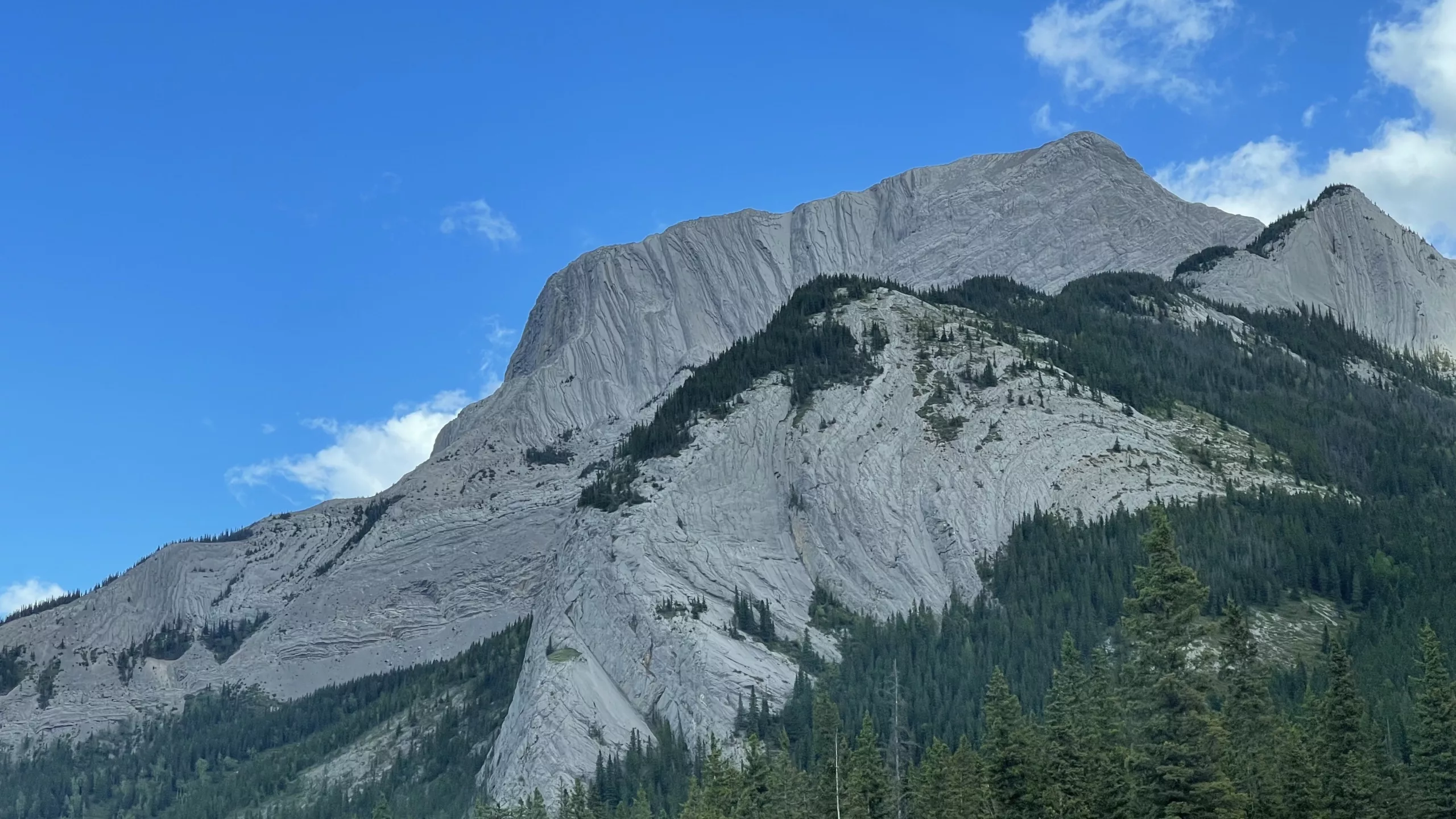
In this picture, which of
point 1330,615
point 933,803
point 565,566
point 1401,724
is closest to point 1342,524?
point 1330,615

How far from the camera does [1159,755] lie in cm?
6272

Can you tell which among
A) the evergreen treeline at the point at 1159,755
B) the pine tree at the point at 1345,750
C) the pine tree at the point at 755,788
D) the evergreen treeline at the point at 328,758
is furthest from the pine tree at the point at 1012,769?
the evergreen treeline at the point at 328,758

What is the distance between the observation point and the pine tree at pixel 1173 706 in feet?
204

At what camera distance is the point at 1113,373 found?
195375 mm

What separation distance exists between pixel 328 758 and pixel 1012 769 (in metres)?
111

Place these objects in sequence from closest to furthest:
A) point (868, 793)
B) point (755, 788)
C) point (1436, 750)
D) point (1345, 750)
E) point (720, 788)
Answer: point (1436, 750) < point (1345, 750) < point (868, 793) < point (720, 788) < point (755, 788)

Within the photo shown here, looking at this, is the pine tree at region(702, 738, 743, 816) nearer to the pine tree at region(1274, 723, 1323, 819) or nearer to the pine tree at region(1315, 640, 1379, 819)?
the pine tree at region(1315, 640, 1379, 819)

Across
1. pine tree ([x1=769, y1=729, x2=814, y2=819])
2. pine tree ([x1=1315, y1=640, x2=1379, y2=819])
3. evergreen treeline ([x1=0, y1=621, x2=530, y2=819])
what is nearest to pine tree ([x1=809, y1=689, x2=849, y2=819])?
pine tree ([x1=769, y1=729, x2=814, y2=819])

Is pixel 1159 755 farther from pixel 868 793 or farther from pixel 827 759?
pixel 827 759

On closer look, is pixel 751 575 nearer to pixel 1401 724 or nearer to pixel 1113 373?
pixel 1113 373

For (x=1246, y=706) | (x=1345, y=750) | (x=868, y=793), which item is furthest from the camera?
(x=868, y=793)

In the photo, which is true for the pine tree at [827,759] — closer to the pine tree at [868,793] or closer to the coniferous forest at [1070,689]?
the coniferous forest at [1070,689]

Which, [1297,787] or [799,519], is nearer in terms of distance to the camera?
[1297,787]

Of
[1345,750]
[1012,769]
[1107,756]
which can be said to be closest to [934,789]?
[1012,769]
